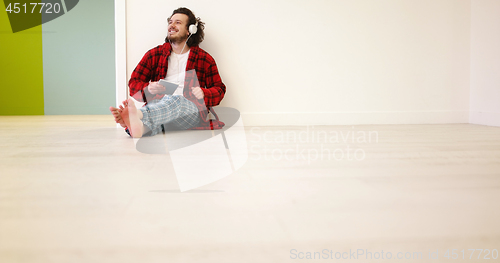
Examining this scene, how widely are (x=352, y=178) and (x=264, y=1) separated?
205cm

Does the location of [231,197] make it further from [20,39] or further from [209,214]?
[20,39]

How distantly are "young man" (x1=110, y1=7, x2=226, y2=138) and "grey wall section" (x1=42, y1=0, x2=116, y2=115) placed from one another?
2530 mm

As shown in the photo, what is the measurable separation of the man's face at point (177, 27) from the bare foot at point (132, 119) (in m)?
0.79

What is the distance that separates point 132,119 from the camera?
1633 millimetres

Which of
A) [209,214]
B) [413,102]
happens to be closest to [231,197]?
[209,214]

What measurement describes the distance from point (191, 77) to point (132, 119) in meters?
0.71

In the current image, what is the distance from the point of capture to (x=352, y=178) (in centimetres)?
84

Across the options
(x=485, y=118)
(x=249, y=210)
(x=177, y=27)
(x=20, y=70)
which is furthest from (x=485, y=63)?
(x=20, y=70)

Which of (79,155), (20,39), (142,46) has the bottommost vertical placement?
(79,155)

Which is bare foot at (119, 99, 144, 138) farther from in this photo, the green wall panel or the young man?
the green wall panel

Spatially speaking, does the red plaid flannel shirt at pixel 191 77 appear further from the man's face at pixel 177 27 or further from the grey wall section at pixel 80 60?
the grey wall section at pixel 80 60

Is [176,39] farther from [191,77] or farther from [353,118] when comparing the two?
[353,118]

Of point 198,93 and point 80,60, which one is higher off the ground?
point 80,60

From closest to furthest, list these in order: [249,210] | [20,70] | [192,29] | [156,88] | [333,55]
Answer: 1. [249,210]
2. [156,88]
3. [192,29]
4. [333,55]
5. [20,70]
